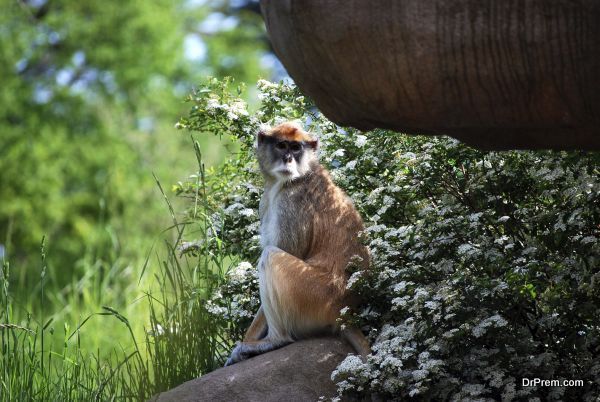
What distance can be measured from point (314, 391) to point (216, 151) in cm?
1272

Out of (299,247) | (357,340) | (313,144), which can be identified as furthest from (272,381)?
(313,144)

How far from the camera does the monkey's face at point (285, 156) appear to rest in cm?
503

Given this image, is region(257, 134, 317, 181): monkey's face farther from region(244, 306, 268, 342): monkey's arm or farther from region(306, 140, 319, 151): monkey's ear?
region(244, 306, 268, 342): monkey's arm

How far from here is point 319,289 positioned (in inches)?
184

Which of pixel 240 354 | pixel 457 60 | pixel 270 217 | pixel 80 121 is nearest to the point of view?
pixel 457 60

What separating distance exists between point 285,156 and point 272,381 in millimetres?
1332

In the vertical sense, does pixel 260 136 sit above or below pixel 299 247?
above

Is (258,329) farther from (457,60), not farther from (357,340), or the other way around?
(457,60)

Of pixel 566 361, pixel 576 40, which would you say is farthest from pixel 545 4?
pixel 566 361

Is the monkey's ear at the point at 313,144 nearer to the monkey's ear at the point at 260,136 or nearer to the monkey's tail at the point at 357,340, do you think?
the monkey's ear at the point at 260,136

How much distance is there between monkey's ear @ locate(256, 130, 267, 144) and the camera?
516cm

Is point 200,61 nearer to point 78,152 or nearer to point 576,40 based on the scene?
point 78,152

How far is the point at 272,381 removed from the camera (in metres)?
4.21

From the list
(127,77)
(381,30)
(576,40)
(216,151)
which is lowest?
(576,40)
